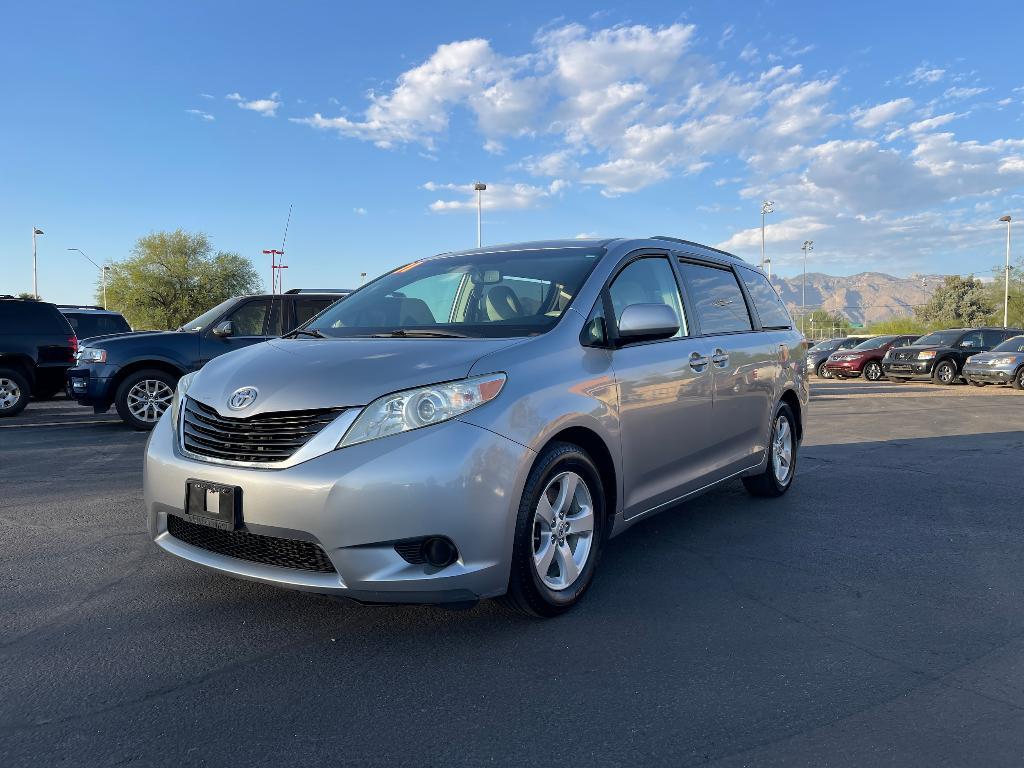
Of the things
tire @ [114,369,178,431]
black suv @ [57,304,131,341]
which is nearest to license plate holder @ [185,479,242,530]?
tire @ [114,369,178,431]

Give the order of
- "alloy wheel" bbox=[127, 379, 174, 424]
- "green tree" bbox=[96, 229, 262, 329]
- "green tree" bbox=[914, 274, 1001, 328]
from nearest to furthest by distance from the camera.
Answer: "alloy wheel" bbox=[127, 379, 174, 424] → "green tree" bbox=[96, 229, 262, 329] → "green tree" bbox=[914, 274, 1001, 328]

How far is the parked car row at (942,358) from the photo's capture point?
63.1ft

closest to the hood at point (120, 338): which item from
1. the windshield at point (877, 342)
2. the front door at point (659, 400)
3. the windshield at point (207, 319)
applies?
the windshield at point (207, 319)

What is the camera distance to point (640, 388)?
383 cm

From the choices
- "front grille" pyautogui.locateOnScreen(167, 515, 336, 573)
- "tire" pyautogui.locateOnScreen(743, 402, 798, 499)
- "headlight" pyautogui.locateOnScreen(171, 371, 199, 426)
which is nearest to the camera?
"front grille" pyautogui.locateOnScreen(167, 515, 336, 573)

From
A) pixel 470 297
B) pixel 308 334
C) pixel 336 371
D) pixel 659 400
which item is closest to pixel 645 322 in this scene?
pixel 659 400

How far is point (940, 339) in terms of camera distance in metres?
22.7

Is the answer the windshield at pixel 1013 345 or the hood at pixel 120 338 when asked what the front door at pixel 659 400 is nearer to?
the hood at pixel 120 338

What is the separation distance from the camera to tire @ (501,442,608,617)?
3102 mm

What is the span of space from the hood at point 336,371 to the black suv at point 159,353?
620 centimetres

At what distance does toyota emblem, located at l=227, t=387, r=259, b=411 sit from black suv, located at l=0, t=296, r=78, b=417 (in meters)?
10.1

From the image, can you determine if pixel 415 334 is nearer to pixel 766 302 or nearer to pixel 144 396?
pixel 766 302

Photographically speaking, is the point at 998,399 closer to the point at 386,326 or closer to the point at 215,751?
the point at 386,326

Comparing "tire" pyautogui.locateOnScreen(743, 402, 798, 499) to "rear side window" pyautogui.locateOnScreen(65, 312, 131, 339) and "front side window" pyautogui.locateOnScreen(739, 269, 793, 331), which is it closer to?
"front side window" pyautogui.locateOnScreen(739, 269, 793, 331)
